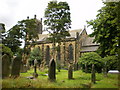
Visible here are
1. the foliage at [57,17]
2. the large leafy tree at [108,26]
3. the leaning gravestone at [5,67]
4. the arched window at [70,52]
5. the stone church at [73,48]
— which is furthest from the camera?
the arched window at [70,52]

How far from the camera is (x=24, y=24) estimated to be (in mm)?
12336

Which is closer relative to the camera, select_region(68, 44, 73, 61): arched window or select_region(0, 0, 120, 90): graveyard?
select_region(0, 0, 120, 90): graveyard

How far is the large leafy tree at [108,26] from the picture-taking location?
6176 millimetres

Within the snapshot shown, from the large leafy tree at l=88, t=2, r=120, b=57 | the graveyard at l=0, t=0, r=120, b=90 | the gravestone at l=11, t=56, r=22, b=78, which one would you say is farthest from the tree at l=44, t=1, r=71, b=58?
the gravestone at l=11, t=56, r=22, b=78

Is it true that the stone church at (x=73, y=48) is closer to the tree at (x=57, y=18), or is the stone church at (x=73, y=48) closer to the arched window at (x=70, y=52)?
the arched window at (x=70, y=52)

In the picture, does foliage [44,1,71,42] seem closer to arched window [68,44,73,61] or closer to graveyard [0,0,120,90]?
graveyard [0,0,120,90]

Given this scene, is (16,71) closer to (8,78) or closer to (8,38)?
(8,78)

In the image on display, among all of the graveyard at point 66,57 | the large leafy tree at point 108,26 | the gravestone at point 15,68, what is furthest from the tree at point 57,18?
the gravestone at point 15,68

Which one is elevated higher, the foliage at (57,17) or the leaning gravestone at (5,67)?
the foliage at (57,17)

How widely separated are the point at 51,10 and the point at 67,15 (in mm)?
1538

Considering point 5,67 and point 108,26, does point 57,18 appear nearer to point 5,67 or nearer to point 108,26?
point 108,26

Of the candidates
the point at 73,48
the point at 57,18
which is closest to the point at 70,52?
the point at 73,48

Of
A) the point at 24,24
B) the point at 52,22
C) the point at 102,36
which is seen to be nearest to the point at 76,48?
the point at 52,22

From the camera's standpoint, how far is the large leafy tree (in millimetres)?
6176
